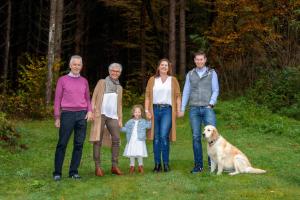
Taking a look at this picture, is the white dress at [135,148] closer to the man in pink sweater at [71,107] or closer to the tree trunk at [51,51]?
the man in pink sweater at [71,107]

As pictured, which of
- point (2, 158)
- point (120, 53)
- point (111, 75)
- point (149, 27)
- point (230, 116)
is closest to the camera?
point (111, 75)

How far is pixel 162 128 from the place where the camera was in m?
10.0

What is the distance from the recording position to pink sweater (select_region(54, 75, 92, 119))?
913 centimetres

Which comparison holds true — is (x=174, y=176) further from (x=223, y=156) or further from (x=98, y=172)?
(x=98, y=172)

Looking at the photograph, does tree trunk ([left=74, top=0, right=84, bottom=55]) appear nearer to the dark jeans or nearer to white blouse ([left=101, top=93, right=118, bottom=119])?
white blouse ([left=101, top=93, right=118, bottom=119])

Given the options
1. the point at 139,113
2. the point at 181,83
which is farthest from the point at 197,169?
the point at 181,83

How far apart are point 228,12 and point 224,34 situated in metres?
1.28

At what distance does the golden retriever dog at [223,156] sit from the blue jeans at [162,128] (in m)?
0.74

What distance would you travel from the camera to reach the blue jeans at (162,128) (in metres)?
9.98

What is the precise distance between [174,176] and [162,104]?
4.37 feet

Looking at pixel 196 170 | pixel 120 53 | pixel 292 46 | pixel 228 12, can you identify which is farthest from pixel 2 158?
pixel 120 53

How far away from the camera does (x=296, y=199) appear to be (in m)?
7.72

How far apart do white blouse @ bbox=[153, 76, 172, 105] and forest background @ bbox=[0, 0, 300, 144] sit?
7007mm

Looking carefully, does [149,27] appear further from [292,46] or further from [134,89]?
[292,46]
